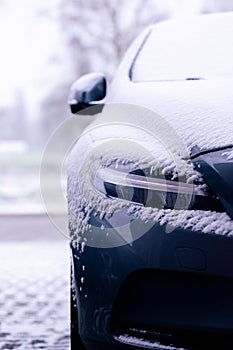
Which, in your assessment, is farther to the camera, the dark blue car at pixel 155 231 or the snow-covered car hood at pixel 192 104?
the snow-covered car hood at pixel 192 104

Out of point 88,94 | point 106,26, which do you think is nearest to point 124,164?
point 88,94

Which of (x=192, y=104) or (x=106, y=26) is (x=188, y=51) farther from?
(x=106, y=26)

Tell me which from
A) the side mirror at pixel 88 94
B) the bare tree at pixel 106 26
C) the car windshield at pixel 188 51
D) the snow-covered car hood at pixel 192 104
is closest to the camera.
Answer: the snow-covered car hood at pixel 192 104

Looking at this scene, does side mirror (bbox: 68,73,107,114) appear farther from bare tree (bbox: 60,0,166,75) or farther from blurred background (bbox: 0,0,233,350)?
bare tree (bbox: 60,0,166,75)

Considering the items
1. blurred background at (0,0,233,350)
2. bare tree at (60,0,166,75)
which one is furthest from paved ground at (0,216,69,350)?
bare tree at (60,0,166,75)

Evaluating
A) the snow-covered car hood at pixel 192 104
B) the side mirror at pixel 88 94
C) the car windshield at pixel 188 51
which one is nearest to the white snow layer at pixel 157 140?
the snow-covered car hood at pixel 192 104

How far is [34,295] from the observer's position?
13.0 feet

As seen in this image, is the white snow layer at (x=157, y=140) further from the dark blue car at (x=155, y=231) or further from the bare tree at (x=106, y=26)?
the bare tree at (x=106, y=26)

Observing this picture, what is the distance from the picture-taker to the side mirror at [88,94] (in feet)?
10.6

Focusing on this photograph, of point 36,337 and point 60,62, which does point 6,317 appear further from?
point 60,62

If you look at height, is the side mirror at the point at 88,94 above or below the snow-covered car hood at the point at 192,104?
below

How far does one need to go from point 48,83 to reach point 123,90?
1910 centimetres

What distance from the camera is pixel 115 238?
6.28ft

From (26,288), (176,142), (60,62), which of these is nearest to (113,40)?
(60,62)
